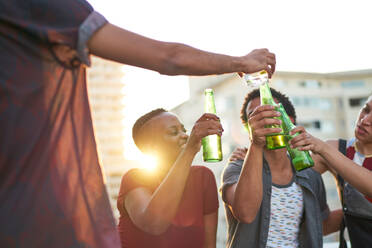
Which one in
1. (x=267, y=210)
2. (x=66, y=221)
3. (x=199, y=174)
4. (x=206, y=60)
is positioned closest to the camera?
(x=66, y=221)

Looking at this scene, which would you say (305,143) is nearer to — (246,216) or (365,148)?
(246,216)

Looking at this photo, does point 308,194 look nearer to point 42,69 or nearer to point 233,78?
point 42,69

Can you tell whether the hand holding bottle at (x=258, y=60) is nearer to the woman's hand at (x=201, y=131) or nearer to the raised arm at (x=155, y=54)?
the raised arm at (x=155, y=54)

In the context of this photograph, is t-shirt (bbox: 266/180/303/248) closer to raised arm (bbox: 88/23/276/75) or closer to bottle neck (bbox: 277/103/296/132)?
bottle neck (bbox: 277/103/296/132)

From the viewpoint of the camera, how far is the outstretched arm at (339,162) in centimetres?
241

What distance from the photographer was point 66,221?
4.22ft

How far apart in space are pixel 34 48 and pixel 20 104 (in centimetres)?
18

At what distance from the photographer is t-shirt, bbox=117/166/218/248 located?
8.79 ft

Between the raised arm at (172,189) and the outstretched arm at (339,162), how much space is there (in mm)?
527

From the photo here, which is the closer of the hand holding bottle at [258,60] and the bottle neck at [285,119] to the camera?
the hand holding bottle at [258,60]

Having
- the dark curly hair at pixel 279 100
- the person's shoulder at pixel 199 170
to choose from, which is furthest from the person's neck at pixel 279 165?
the person's shoulder at pixel 199 170

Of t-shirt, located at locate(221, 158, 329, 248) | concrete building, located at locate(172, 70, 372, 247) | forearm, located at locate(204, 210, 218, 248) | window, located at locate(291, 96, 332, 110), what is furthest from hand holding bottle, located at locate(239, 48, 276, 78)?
window, located at locate(291, 96, 332, 110)

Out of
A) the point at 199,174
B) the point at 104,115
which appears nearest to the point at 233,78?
the point at 104,115

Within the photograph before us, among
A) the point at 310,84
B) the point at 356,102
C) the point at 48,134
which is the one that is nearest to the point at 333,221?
the point at 48,134
